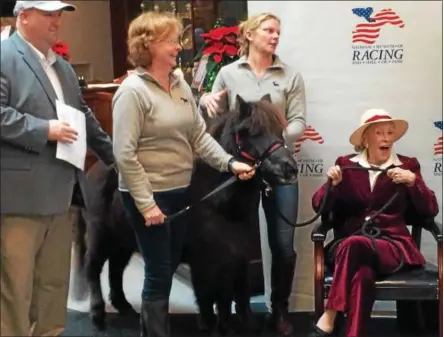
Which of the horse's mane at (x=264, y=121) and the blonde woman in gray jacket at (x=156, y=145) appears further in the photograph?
the horse's mane at (x=264, y=121)

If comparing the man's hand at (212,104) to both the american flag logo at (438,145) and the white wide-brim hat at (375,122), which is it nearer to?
the white wide-brim hat at (375,122)

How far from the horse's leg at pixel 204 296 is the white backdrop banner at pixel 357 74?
36cm

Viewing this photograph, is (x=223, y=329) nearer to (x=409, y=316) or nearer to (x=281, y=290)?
(x=281, y=290)

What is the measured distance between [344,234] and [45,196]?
1303 millimetres

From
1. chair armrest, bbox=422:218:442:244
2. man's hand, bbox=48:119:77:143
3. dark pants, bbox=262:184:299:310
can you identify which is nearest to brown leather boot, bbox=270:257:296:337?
dark pants, bbox=262:184:299:310

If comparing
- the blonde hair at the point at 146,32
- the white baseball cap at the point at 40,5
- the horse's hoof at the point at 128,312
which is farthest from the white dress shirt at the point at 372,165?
the white baseball cap at the point at 40,5

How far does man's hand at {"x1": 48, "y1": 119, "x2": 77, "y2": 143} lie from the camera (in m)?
2.33

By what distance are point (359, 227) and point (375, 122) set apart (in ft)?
1.45

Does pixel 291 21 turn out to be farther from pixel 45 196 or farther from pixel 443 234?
pixel 45 196

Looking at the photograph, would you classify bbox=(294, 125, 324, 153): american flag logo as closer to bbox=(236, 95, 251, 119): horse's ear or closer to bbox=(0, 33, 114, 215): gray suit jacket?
bbox=(236, 95, 251, 119): horse's ear

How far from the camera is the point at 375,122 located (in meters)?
2.99

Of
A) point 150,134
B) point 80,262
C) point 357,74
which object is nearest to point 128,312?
point 80,262

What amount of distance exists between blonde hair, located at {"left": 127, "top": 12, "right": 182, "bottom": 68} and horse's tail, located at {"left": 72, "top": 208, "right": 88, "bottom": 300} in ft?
2.13

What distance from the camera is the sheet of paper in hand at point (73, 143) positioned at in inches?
93.7
